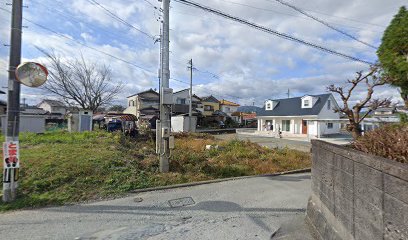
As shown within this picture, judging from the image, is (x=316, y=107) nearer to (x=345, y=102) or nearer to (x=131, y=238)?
(x=345, y=102)

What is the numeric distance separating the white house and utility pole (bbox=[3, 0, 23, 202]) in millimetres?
27064

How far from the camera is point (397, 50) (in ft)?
13.9

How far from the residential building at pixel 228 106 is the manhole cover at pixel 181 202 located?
4943cm

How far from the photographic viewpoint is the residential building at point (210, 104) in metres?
49.3

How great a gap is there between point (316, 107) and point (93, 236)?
30.0m

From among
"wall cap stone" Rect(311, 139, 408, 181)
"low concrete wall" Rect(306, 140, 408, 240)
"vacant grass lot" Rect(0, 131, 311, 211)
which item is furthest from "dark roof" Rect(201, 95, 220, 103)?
"wall cap stone" Rect(311, 139, 408, 181)

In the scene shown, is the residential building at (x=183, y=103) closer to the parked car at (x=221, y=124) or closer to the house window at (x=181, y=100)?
the house window at (x=181, y=100)

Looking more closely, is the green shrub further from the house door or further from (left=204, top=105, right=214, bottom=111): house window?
(left=204, top=105, right=214, bottom=111): house window

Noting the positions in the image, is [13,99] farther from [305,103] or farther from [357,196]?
[305,103]

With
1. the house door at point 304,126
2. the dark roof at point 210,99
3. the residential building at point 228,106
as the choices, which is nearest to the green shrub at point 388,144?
the house door at point 304,126

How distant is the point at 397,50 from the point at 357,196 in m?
3.25

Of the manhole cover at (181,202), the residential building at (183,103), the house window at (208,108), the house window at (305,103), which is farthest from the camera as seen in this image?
the house window at (208,108)

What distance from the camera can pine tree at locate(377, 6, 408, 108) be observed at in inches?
161

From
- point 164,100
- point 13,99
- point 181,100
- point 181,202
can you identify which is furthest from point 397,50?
point 181,100
